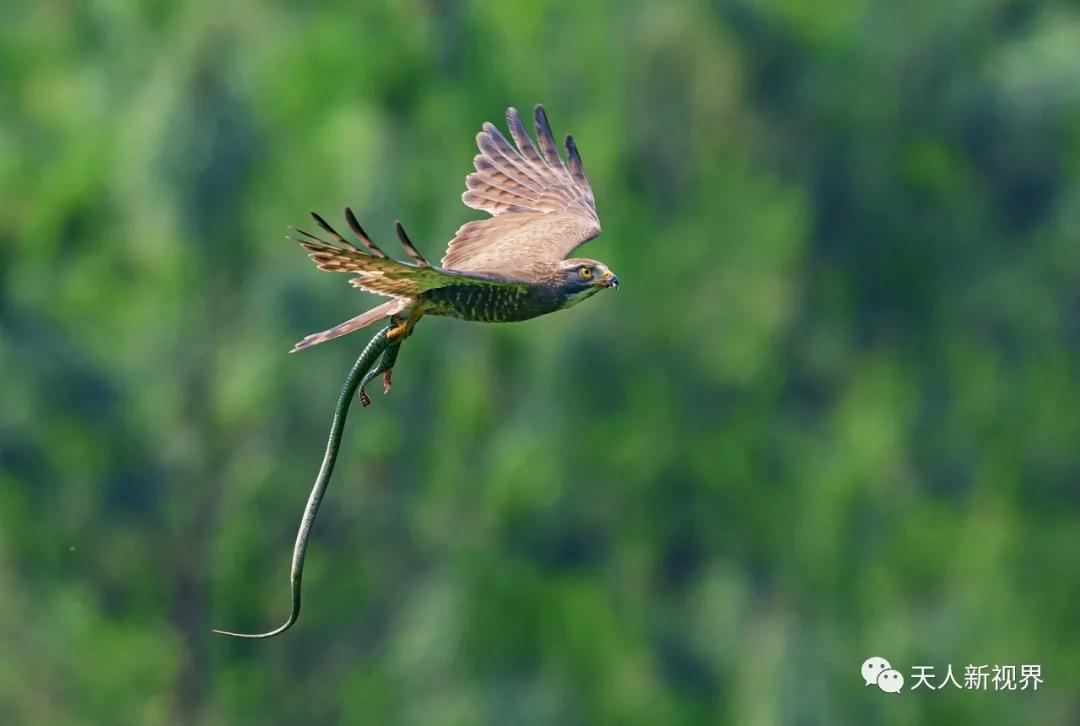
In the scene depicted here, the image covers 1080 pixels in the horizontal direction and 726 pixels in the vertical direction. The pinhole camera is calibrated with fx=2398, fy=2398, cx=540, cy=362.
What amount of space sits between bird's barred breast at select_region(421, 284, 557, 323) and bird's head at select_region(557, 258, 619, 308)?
4.8 inches

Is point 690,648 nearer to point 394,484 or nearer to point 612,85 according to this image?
point 394,484

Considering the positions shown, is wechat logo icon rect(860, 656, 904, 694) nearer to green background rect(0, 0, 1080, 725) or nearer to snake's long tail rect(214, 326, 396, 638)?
green background rect(0, 0, 1080, 725)

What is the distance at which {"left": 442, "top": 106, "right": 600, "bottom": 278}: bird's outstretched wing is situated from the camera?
28.8 feet

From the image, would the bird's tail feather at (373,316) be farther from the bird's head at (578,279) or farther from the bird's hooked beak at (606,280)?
the bird's hooked beak at (606,280)

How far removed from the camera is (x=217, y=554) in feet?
69.3

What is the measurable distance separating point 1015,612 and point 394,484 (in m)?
7.17

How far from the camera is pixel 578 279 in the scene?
7992 millimetres

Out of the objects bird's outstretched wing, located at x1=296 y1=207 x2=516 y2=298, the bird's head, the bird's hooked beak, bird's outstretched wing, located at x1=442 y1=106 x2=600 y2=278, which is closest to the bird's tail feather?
bird's outstretched wing, located at x1=296 y1=207 x2=516 y2=298

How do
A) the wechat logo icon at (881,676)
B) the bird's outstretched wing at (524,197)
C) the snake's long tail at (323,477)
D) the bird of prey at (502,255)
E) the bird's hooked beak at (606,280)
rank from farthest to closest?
1. the wechat logo icon at (881,676)
2. the bird's outstretched wing at (524,197)
3. the bird's hooked beak at (606,280)
4. the bird of prey at (502,255)
5. the snake's long tail at (323,477)

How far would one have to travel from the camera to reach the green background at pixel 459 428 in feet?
66.2

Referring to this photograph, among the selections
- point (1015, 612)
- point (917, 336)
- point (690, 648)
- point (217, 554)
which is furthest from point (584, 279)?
point (917, 336)

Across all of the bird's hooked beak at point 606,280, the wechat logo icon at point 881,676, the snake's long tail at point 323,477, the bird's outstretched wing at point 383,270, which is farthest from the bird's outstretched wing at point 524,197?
the wechat logo icon at point 881,676

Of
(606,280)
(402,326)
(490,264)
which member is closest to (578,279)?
(606,280)

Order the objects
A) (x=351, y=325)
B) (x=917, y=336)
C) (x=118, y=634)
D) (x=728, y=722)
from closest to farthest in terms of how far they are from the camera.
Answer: (x=351, y=325) → (x=118, y=634) → (x=728, y=722) → (x=917, y=336)
